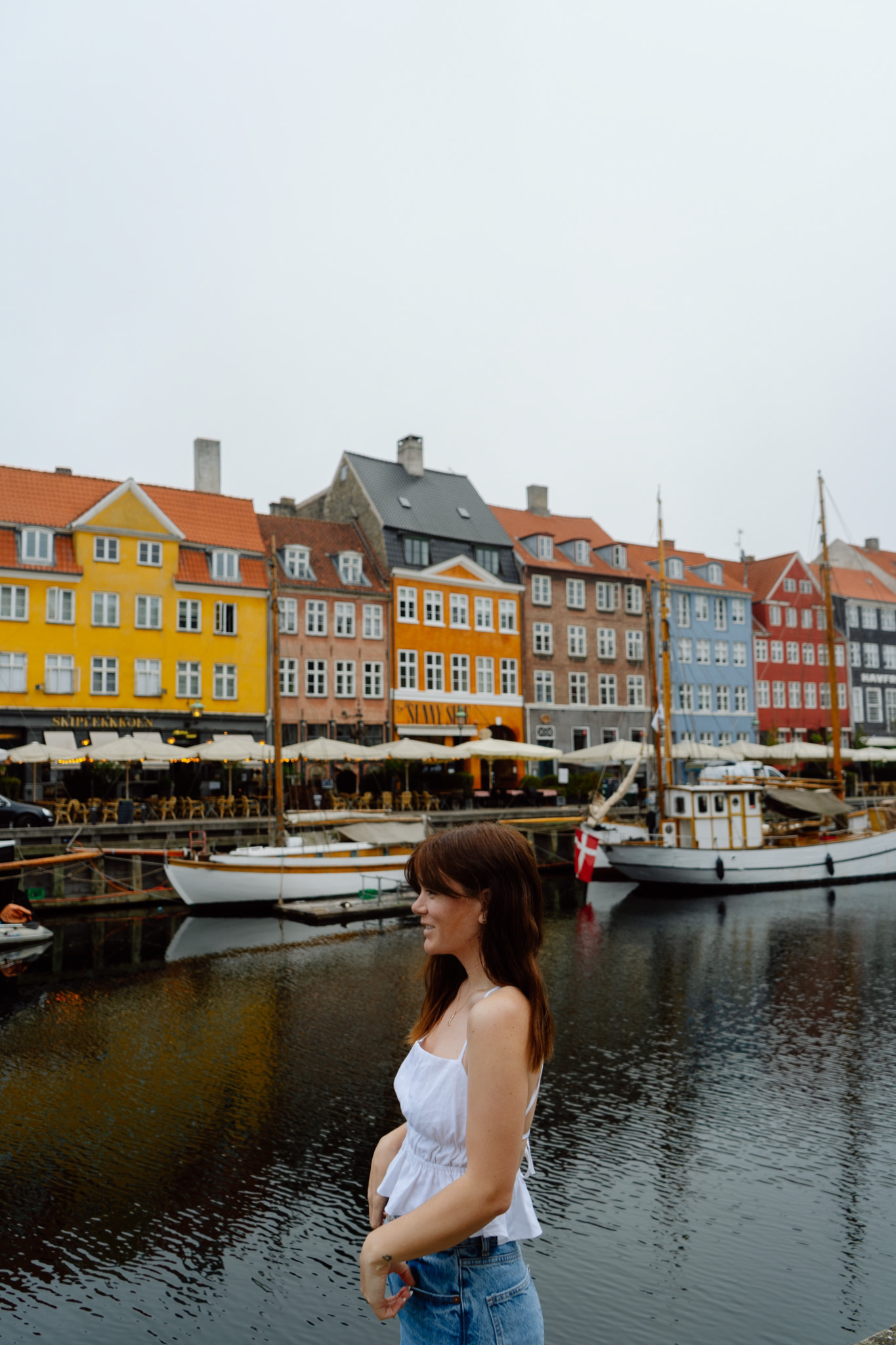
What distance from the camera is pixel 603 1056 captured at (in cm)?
1360

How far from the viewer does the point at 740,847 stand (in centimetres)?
3397

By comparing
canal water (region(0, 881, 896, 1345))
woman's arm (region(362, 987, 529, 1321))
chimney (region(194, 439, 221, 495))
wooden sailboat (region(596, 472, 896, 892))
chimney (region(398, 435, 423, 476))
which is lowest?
canal water (region(0, 881, 896, 1345))

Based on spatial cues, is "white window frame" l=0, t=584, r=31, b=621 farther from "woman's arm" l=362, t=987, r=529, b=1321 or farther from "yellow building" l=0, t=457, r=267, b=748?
"woman's arm" l=362, t=987, r=529, b=1321

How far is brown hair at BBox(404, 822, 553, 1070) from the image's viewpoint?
2.55 meters

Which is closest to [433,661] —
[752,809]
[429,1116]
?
[752,809]

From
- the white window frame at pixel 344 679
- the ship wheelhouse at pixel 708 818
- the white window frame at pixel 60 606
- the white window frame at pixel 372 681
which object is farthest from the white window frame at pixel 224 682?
the ship wheelhouse at pixel 708 818

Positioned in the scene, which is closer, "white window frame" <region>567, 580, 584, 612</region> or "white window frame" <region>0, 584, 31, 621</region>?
"white window frame" <region>0, 584, 31, 621</region>

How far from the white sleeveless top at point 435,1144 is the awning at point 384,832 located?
2723cm

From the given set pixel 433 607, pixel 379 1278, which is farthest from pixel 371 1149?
pixel 433 607

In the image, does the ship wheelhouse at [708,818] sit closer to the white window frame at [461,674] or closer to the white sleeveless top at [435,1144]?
the white window frame at [461,674]

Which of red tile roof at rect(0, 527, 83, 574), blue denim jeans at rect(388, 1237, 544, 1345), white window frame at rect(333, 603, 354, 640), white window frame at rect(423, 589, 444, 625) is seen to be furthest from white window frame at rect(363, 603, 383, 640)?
blue denim jeans at rect(388, 1237, 544, 1345)

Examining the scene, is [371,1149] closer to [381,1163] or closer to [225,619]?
[381,1163]

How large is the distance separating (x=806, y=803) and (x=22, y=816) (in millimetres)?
26314

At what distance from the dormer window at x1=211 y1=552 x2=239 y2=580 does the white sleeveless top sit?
133 feet
